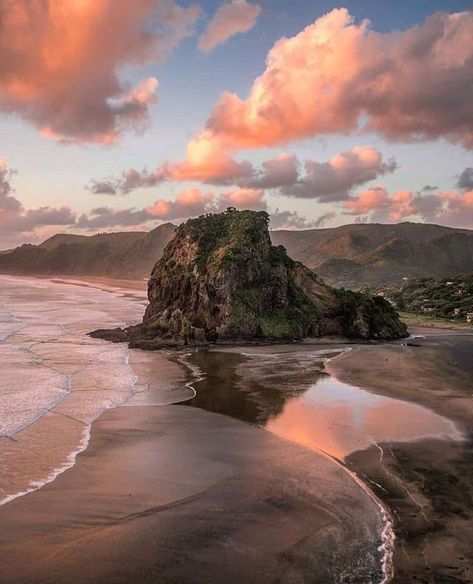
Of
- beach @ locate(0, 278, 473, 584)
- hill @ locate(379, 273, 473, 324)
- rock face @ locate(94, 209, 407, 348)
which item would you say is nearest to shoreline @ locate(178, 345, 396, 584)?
beach @ locate(0, 278, 473, 584)

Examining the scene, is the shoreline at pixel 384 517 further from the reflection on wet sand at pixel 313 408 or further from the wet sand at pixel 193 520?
the reflection on wet sand at pixel 313 408

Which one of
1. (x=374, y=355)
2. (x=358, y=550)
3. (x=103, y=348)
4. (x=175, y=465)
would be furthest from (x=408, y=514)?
(x=103, y=348)

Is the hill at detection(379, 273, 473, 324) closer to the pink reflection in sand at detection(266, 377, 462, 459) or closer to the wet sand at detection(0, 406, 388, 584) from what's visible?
the pink reflection in sand at detection(266, 377, 462, 459)

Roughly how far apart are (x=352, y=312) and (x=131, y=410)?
101ft

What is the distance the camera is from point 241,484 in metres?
13.3

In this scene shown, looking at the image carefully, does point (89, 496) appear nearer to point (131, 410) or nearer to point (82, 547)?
point (82, 547)

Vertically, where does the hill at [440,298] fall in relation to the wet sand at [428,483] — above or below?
above

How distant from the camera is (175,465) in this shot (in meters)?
14.6

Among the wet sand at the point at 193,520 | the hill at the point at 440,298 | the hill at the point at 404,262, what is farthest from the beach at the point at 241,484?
the hill at the point at 404,262

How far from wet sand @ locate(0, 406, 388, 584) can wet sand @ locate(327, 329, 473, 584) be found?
0.67 m

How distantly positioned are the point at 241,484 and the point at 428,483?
4723 mm

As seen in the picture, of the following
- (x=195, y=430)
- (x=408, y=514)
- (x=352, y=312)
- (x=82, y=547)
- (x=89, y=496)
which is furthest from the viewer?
(x=352, y=312)

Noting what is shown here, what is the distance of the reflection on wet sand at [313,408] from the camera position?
17.5 m

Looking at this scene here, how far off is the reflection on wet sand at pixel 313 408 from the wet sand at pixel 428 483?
960 mm
